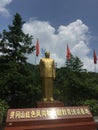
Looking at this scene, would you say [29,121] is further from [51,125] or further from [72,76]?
[72,76]

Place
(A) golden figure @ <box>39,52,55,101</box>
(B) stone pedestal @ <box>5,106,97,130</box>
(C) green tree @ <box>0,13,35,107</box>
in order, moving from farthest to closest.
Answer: (C) green tree @ <box>0,13,35,107</box> < (A) golden figure @ <box>39,52,55,101</box> < (B) stone pedestal @ <box>5,106,97,130</box>

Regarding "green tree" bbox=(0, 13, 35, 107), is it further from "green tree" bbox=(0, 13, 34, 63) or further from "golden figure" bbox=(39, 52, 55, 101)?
"golden figure" bbox=(39, 52, 55, 101)

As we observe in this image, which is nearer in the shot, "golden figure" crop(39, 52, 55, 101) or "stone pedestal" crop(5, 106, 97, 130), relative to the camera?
"stone pedestal" crop(5, 106, 97, 130)

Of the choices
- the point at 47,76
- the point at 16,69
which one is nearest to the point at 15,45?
the point at 16,69

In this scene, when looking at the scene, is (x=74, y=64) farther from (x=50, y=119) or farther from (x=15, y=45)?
(x=50, y=119)

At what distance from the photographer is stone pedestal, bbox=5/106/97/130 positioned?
927cm

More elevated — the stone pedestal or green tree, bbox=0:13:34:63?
green tree, bbox=0:13:34:63

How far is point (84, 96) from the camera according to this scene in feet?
79.5

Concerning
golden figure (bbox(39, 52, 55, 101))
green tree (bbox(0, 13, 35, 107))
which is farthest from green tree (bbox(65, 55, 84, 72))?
golden figure (bbox(39, 52, 55, 101))

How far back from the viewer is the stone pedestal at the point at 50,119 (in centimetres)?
A: 927

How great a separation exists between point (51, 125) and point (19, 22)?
14.4 m

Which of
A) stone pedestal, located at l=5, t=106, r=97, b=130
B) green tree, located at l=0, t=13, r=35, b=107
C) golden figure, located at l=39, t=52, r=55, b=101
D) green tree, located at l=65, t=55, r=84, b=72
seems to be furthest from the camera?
green tree, located at l=65, t=55, r=84, b=72

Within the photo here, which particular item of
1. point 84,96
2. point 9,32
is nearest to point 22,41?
point 9,32

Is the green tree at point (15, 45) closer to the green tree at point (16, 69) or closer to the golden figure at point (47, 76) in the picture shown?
the green tree at point (16, 69)
